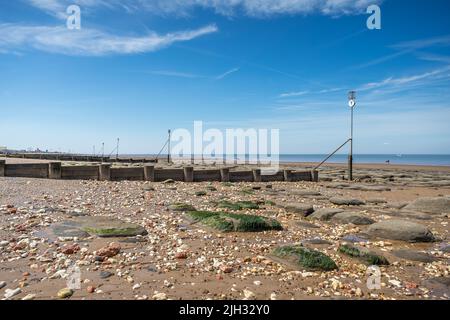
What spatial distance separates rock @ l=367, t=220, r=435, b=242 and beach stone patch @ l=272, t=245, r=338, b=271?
9.87ft

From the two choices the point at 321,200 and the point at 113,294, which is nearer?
the point at 113,294

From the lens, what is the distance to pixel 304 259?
5.97m

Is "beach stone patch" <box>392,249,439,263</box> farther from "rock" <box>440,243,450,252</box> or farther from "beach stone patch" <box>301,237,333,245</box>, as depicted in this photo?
"beach stone patch" <box>301,237,333,245</box>

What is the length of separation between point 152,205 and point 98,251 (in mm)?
5039

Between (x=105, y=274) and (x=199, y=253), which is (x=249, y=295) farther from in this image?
(x=105, y=274)

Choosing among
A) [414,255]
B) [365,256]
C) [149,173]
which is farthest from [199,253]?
[149,173]

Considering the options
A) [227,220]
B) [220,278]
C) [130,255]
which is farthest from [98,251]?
[227,220]

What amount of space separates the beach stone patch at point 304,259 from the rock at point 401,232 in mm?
3007

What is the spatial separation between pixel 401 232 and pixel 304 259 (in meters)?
3.64

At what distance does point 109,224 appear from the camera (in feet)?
26.9

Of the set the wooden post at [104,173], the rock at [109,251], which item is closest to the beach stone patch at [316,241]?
the rock at [109,251]

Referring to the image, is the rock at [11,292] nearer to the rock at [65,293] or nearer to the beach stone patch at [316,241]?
the rock at [65,293]

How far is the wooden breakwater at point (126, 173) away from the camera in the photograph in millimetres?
16609
